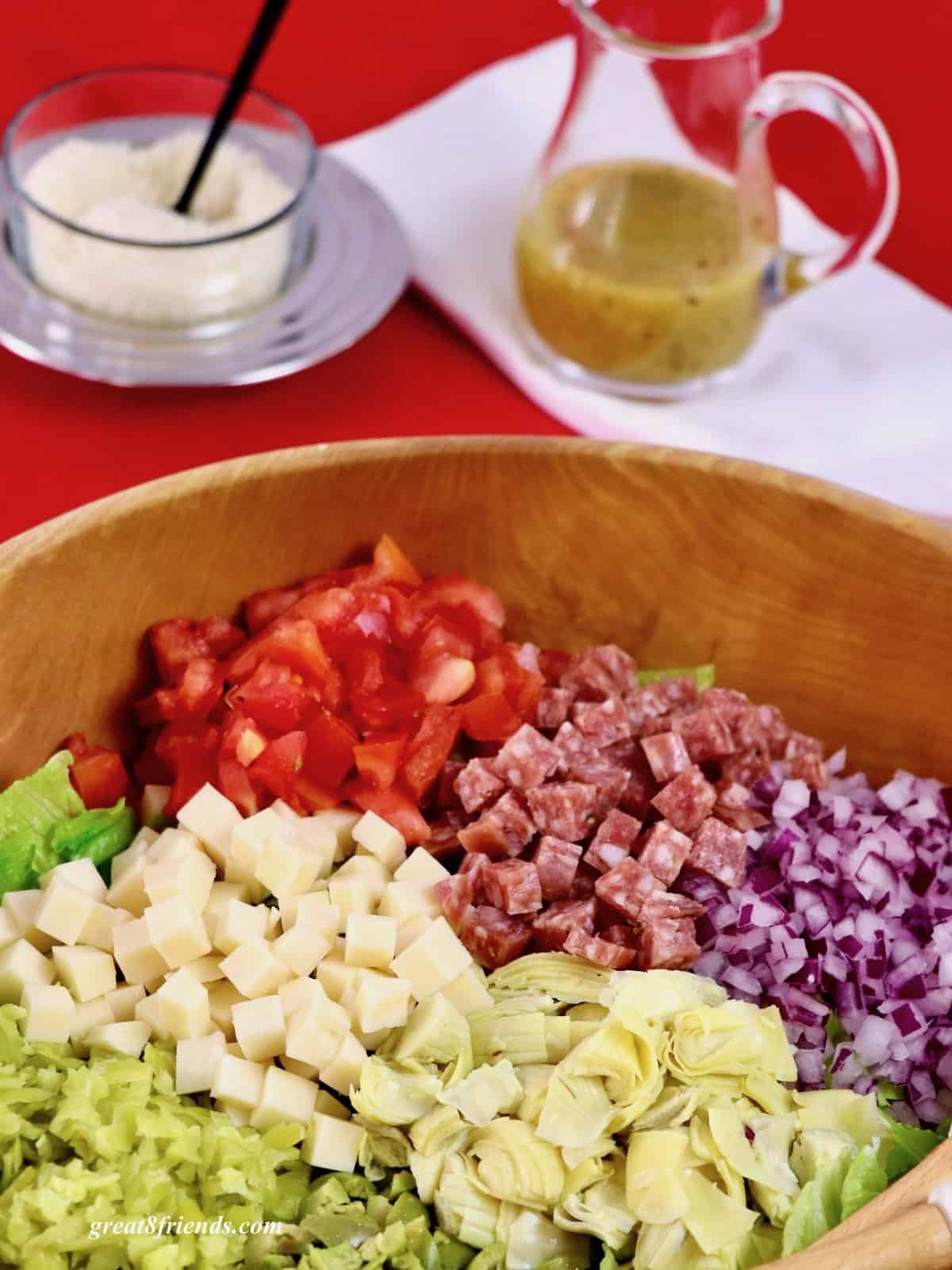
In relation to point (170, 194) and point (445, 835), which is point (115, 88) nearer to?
point (170, 194)

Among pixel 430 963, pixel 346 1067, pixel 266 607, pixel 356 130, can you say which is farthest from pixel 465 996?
pixel 356 130

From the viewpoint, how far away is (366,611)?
199cm

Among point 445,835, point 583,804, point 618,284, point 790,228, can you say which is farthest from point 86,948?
point 790,228

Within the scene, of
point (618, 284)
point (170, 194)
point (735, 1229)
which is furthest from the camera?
point (170, 194)

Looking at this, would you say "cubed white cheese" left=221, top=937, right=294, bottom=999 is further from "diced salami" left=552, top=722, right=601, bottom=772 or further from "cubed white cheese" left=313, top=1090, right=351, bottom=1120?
"diced salami" left=552, top=722, right=601, bottom=772

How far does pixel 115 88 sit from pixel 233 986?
177 centimetres

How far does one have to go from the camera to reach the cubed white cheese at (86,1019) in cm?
169

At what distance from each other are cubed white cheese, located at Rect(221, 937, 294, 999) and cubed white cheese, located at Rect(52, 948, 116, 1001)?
0.13 metres

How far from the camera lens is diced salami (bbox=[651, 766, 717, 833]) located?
189 centimetres

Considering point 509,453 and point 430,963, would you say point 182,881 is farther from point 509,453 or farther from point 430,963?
point 509,453

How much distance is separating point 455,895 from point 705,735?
379mm

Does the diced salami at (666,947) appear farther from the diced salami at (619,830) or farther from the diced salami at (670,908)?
the diced salami at (619,830)

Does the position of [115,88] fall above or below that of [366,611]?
above

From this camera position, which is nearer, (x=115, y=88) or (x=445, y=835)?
(x=445, y=835)
